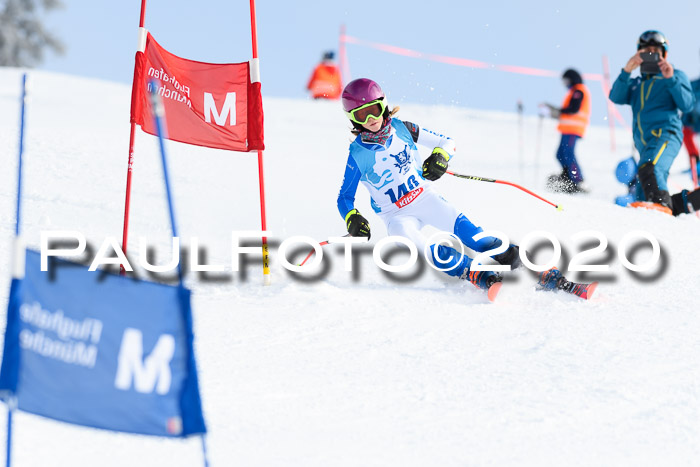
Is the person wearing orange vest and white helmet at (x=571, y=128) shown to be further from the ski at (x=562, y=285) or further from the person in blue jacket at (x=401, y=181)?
the ski at (x=562, y=285)

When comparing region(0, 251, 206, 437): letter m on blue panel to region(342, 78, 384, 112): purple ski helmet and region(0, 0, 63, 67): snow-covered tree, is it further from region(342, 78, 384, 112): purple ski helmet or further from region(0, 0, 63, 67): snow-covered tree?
region(0, 0, 63, 67): snow-covered tree


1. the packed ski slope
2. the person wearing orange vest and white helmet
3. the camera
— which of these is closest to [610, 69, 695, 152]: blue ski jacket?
the camera

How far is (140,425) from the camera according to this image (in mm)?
2102

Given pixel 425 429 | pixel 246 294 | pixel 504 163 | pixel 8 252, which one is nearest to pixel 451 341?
pixel 425 429

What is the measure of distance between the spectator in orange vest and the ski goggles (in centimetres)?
1287

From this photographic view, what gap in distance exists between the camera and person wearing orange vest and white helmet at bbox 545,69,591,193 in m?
9.93

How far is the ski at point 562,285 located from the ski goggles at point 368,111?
4.78 ft

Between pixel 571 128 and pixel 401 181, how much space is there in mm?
5652

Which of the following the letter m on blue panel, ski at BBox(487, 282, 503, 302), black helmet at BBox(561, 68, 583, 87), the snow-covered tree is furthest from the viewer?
the snow-covered tree

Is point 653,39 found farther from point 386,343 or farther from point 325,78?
point 325,78

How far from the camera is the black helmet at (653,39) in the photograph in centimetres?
728

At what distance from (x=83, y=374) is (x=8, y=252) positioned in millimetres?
3465

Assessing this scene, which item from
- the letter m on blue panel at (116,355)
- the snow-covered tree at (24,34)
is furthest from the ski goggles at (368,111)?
the snow-covered tree at (24,34)

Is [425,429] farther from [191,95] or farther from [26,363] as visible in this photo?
[191,95]
